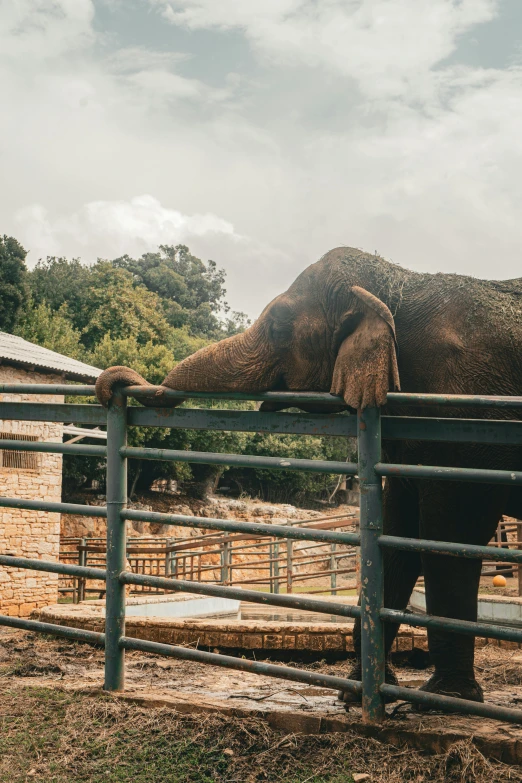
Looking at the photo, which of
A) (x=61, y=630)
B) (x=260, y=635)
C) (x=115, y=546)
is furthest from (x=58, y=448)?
(x=260, y=635)

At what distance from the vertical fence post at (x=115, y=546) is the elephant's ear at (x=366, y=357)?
98 cm

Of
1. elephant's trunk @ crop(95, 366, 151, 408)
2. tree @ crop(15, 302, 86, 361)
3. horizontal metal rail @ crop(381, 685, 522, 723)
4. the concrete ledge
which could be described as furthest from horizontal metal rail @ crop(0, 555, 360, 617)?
tree @ crop(15, 302, 86, 361)

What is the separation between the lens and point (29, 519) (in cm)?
1777

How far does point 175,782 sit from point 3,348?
50.2ft

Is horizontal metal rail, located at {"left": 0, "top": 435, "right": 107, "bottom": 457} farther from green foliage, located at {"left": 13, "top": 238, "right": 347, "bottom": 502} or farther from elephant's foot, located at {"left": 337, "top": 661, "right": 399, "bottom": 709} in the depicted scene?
green foliage, located at {"left": 13, "top": 238, "right": 347, "bottom": 502}

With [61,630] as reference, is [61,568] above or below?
above

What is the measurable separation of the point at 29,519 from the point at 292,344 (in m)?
15.1

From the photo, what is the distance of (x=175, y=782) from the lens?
271 cm

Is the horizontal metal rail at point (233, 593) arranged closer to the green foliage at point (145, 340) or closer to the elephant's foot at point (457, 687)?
the elephant's foot at point (457, 687)

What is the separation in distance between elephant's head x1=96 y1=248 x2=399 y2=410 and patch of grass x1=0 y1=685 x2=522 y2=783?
52.6 inches

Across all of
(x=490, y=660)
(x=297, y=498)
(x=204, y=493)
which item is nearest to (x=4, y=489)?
(x=490, y=660)

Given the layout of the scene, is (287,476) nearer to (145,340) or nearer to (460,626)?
(145,340)

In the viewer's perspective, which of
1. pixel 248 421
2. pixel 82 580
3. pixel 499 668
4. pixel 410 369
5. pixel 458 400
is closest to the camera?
pixel 458 400

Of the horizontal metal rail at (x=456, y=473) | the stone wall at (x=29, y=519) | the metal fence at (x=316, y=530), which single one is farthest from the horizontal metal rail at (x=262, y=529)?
the stone wall at (x=29, y=519)
